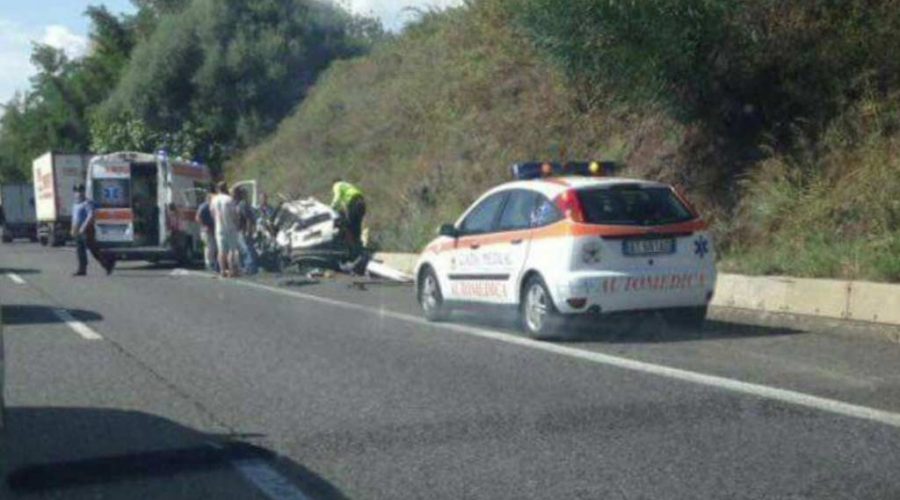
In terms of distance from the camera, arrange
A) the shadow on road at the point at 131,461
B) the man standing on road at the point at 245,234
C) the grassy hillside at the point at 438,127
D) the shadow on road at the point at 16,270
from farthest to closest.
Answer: the shadow on road at the point at 16,270 < the man standing on road at the point at 245,234 < the grassy hillside at the point at 438,127 < the shadow on road at the point at 131,461

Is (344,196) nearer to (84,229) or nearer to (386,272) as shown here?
(386,272)

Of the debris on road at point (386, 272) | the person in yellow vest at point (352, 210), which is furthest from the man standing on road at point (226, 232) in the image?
the debris on road at point (386, 272)

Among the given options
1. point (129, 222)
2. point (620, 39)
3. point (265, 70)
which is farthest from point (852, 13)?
point (265, 70)

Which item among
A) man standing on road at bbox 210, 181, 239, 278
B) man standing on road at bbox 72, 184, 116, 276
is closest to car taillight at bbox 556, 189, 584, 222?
man standing on road at bbox 210, 181, 239, 278

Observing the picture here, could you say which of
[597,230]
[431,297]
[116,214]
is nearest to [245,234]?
[116,214]

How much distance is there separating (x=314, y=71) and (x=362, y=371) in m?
44.4

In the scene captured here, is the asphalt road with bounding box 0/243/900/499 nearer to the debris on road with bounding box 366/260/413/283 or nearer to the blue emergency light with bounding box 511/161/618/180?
the blue emergency light with bounding box 511/161/618/180

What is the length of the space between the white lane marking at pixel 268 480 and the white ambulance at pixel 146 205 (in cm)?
2391

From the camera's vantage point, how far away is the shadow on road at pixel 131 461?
7.70 metres

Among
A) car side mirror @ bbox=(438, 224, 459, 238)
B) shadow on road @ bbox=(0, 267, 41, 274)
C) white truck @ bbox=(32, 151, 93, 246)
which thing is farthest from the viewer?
white truck @ bbox=(32, 151, 93, 246)

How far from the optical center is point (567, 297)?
1341 centimetres

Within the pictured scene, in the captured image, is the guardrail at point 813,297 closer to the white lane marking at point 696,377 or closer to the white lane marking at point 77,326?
the white lane marking at point 696,377

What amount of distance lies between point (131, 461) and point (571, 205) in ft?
20.7

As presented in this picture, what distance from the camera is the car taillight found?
13.6 m
